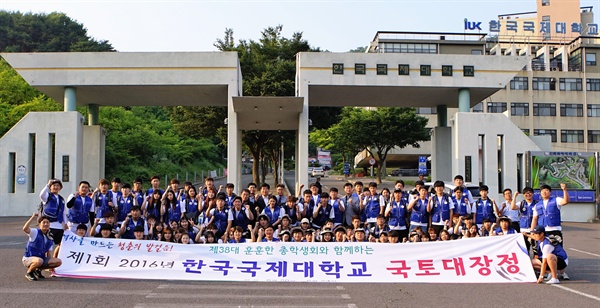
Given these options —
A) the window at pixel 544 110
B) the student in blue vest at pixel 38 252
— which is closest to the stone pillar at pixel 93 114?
the student in blue vest at pixel 38 252

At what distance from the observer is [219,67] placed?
57.3 feet

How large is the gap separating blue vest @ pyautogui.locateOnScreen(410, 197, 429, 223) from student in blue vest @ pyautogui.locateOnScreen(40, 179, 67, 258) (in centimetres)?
632

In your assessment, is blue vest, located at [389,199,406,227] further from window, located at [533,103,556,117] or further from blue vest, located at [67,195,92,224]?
window, located at [533,103,556,117]

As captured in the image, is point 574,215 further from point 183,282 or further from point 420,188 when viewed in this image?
point 183,282

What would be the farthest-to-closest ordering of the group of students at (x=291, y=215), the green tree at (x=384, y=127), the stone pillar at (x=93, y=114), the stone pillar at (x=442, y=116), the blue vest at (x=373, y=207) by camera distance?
the green tree at (x=384, y=127) → the stone pillar at (x=442, y=116) → the stone pillar at (x=93, y=114) → the blue vest at (x=373, y=207) → the group of students at (x=291, y=215)

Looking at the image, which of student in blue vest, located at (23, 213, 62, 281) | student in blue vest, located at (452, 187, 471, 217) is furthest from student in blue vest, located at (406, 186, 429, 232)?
student in blue vest, located at (23, 213, 62, 281)

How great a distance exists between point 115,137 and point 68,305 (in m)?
24.0

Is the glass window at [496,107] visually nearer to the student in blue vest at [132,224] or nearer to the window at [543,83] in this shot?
the window at [543,83]

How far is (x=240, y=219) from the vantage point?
978 cm

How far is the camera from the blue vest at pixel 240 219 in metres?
9.77

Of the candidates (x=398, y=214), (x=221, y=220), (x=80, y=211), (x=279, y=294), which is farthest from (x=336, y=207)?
(x=80, y=211)

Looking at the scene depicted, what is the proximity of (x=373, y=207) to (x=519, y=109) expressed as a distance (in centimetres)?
4219

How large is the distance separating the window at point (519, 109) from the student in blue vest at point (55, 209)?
45.8 m

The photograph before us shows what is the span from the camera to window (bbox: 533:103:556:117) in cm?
4750
